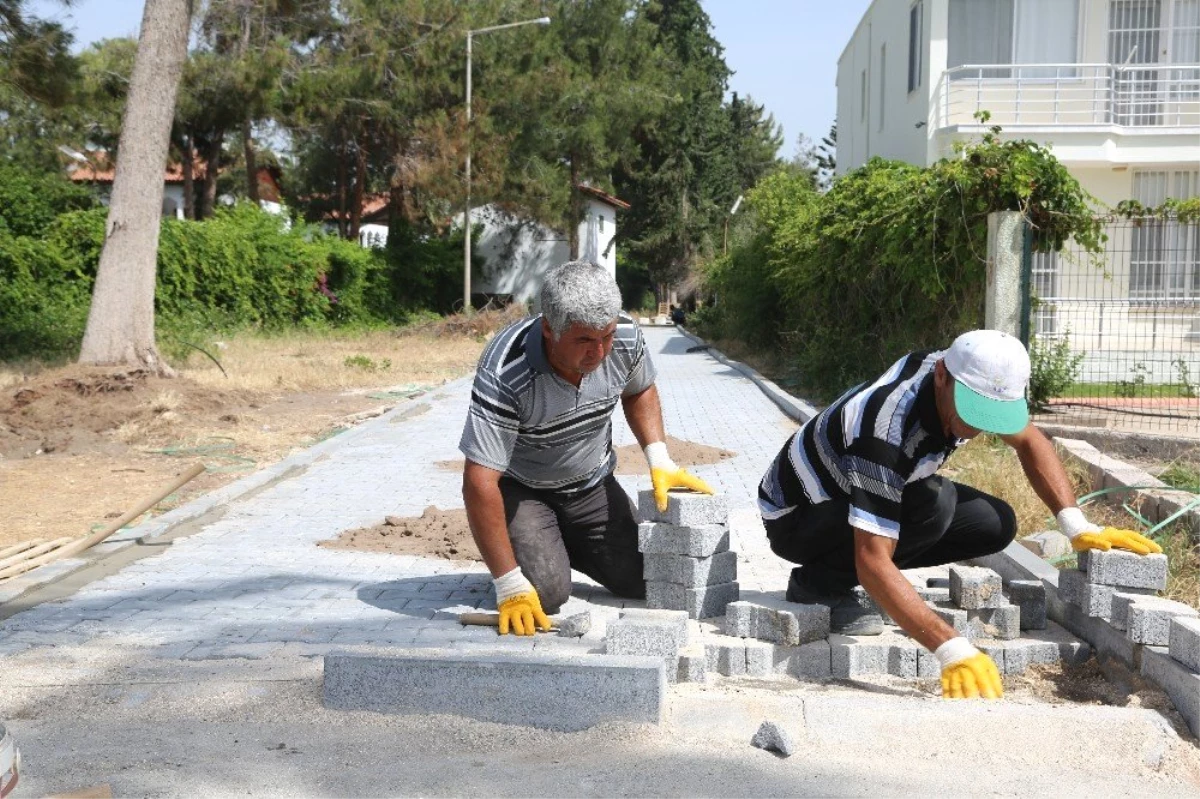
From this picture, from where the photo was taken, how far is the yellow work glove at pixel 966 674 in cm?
414

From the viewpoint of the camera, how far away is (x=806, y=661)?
4.70m

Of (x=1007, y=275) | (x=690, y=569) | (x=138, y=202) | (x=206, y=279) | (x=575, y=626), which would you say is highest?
(x=138, y=202)

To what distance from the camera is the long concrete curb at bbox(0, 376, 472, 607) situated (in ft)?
20.4

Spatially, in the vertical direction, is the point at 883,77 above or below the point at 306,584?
above

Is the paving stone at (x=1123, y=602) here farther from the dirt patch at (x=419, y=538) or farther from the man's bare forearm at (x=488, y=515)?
the dirt patch at (x=419, y=538)

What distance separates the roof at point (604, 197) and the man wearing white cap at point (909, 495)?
4141 cm

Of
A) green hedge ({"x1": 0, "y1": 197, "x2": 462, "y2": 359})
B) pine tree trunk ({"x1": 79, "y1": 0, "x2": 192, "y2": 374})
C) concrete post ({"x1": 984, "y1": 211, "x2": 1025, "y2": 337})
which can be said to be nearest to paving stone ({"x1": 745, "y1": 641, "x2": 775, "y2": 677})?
concrete post ({"x1": 984, "y1": 211, "x2": 1025, "y2": 337})

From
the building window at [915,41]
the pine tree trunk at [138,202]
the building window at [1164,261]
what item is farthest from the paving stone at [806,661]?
the building window at [915,41]

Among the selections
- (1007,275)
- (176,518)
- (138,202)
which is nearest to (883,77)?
(1007,275)

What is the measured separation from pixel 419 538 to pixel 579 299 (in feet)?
10.2

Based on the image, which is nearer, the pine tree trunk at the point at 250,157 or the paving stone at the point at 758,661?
the paving stone at the point at 758,661

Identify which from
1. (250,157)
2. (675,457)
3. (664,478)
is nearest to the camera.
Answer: (664,478)

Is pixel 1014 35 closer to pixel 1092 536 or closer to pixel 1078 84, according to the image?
pixel 1078 84

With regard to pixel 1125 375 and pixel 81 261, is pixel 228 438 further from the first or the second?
pixel 81 261
